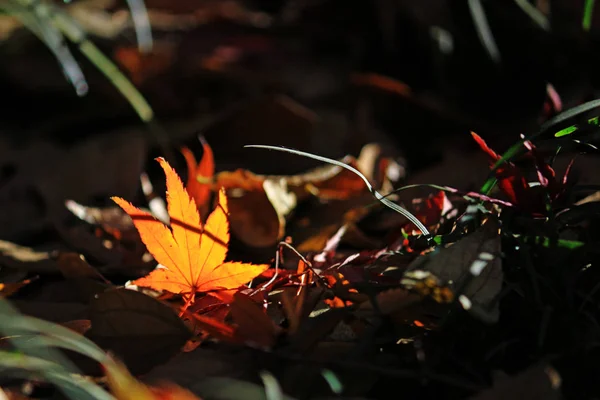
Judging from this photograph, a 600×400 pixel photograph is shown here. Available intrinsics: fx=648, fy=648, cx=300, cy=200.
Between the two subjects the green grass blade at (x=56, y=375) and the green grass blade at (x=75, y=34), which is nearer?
the green grass blade at (x=56, y=375)

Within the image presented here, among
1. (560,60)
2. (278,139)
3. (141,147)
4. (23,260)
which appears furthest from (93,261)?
(560,60)

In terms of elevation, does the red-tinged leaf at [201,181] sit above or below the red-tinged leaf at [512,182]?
below

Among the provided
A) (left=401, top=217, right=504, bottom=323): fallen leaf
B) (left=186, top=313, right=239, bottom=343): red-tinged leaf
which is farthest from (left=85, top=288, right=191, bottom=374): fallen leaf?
(left=401, top=217, right=504, bottom=323): fallen leaf

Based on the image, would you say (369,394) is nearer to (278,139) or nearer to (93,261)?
(93,261)

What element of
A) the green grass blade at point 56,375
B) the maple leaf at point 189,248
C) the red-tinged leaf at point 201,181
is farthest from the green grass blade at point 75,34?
the green grass blade at point 56,375

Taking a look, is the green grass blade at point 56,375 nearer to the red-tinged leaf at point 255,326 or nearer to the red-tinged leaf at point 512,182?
the red-tinged leaf at point 255,326

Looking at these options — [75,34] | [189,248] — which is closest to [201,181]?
[189,248]

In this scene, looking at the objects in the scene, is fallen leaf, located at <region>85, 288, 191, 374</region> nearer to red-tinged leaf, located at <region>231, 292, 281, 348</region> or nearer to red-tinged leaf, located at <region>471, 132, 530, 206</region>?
red-tinged leaf, located at <region>231, 292, 281, 348</region>

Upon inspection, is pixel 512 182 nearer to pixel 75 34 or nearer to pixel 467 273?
pixel 467 273

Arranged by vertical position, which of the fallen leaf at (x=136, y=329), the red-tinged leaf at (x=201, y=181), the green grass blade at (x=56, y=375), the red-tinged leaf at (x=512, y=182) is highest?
the red-tinged leaf at (x=512, y=182)
